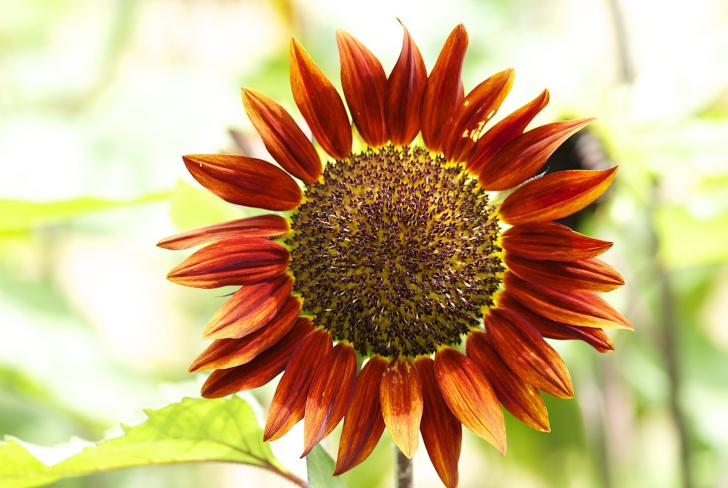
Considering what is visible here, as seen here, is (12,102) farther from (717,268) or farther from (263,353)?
(717,268)

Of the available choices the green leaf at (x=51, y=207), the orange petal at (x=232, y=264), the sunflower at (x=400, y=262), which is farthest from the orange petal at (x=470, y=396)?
the green leaf at (x=51, y=207)

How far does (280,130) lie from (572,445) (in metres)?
0.85

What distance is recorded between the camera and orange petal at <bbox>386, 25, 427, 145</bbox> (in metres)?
0.42

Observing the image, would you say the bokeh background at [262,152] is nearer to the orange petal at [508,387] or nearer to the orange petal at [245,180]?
the orange petal at [245,180]

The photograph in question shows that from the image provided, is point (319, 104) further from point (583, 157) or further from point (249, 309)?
point (583, 157)

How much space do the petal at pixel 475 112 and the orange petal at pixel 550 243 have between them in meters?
0.06

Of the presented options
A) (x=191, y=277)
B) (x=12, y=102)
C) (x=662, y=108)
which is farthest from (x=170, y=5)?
(x=191, y=277)

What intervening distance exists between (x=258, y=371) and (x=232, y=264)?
0.06 m

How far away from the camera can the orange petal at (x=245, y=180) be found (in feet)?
1.33

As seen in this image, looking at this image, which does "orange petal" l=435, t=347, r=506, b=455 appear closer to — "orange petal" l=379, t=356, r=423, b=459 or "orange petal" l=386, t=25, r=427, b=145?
"orange petal" l=379, t=356, r=423, b=459

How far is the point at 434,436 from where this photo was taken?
0.40m

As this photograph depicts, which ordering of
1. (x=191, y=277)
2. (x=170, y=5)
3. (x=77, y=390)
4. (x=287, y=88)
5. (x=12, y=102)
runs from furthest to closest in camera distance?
(x=170, y=5), (x=12, y=102), (x=287, y=88), (x=77, y=390), (x=191, y=277)

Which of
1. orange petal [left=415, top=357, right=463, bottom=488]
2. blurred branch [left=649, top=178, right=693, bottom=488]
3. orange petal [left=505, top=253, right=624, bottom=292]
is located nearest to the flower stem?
orange petal [left=415, top=357, right=463, bottom=488]

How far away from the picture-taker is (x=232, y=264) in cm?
41
